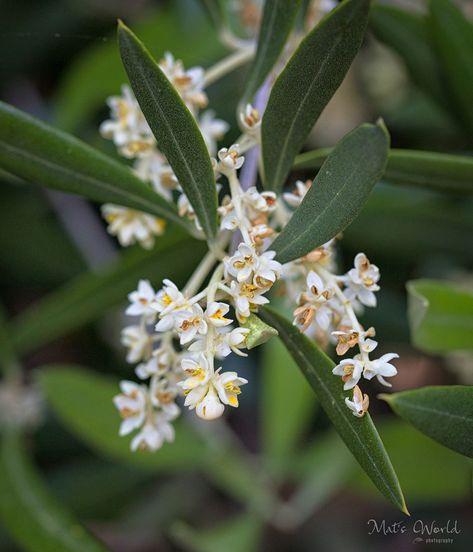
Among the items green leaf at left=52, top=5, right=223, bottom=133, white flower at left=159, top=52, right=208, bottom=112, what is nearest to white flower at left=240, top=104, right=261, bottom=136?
white flower at left=159, top=52, right=208, bottom=112

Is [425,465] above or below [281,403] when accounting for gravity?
below

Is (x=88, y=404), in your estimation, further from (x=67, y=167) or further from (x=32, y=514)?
(x=67, y=167)

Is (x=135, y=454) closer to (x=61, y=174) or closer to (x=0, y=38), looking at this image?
(x=61, y=174)

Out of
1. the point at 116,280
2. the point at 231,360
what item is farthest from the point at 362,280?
the point at 231,360

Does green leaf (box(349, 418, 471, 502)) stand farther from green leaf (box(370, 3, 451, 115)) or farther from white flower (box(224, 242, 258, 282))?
white flower (box(224, 242, 258, 282))

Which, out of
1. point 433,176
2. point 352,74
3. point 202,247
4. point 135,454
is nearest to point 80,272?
point 135,454

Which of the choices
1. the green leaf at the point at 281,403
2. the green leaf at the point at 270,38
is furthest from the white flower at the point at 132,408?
the green leaf at the point at 281,403
